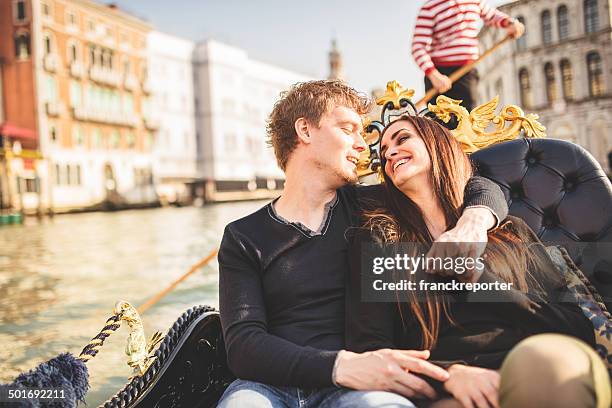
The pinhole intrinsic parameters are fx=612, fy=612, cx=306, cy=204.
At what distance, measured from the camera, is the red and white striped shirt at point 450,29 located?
7.74 ft

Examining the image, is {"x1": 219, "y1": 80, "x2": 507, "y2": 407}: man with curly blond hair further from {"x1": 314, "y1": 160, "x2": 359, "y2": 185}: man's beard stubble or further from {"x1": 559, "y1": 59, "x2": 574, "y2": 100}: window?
{"x1": 559, "y1": 59, "x2": 574, "y2": 100}: window

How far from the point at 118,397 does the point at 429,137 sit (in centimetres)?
85

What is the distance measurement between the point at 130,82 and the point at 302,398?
2717cm

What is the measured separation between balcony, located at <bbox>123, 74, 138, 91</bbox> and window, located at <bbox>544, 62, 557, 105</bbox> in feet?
55.4

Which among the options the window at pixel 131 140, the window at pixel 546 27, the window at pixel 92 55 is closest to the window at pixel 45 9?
the window at pixel 92 55

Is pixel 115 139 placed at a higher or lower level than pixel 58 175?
higher

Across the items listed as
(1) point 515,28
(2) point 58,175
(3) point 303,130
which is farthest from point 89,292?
(2) point 58,175

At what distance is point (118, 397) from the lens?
4.09 ft

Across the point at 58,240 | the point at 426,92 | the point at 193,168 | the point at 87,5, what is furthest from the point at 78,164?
the point at 426,92

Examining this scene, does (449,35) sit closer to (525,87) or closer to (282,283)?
(282,283)

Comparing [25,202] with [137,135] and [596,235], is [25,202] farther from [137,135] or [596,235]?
[596,235]

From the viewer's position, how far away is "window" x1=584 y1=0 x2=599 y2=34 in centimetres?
2016

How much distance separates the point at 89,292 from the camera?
500 centimetres

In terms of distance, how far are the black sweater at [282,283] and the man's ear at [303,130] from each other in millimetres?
194
